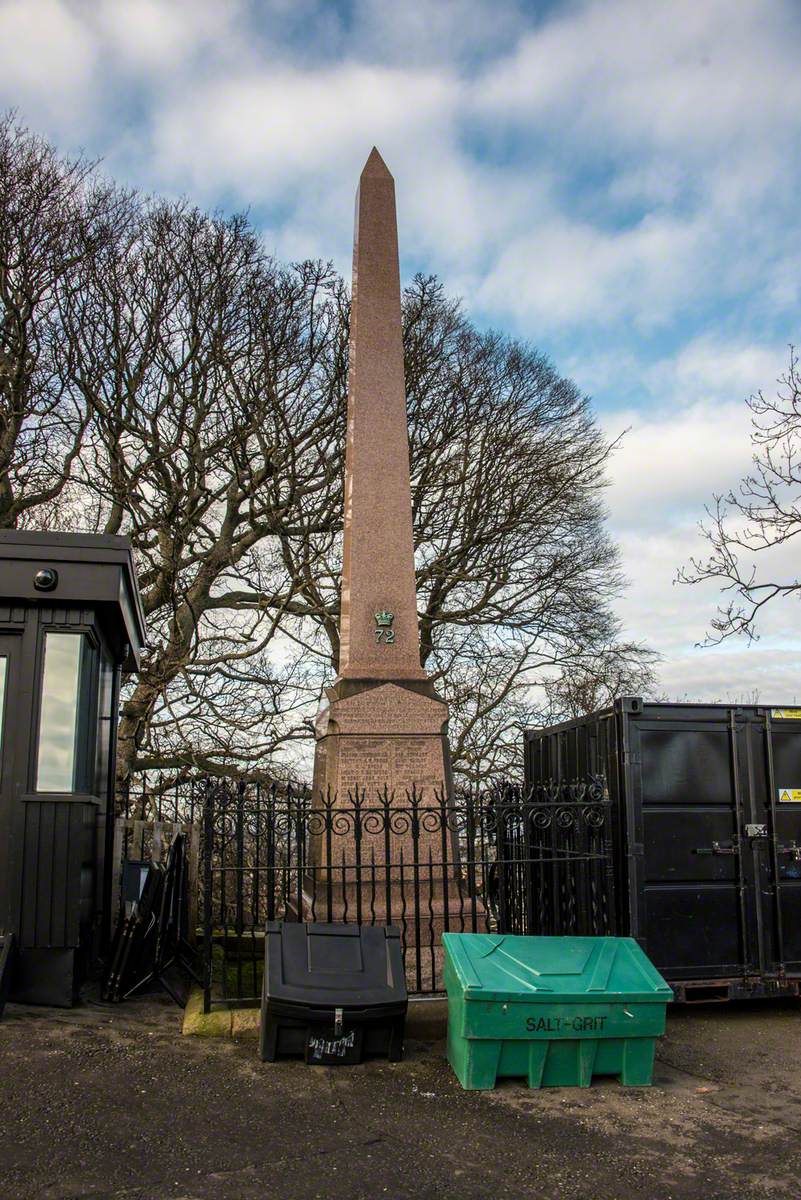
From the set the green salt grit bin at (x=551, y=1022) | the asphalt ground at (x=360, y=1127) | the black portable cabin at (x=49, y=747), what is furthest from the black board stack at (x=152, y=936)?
the green salt grit bin at (x=551, y=1022)

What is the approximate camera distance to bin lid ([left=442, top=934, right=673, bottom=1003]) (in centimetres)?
518

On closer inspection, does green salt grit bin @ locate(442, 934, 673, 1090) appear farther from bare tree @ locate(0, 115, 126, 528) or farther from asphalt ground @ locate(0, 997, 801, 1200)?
bare tree @ locate(0, 115, 126, 528)

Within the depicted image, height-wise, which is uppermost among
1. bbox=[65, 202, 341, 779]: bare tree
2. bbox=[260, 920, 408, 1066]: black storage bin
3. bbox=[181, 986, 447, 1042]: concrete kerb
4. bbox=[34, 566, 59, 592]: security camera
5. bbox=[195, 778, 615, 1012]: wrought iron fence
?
bbox=[65, 202, 341, 779]: bare tree

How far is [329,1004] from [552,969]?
4.16 feet

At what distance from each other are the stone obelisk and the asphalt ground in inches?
122

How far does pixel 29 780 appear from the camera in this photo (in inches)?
270

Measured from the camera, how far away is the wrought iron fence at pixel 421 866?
656 centimetres

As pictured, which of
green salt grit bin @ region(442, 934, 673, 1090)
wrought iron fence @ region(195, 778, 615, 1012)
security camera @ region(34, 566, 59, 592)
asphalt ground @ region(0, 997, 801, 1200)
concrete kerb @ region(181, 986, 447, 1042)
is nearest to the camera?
asphalt ground @ region(0, 997, 801, 1200)

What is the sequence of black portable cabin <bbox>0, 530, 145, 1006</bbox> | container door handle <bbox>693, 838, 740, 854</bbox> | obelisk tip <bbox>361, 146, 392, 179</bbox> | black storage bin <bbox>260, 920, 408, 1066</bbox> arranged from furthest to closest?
obelisk tip <bbox>361, 146, 392, 179</bbox>, container door handle <bbox>693, 838, 740, 854</bbox>, black portable cabin <bbox>0, 530, 145, 1006</bbox>, black storage bin <bbox>260, 920, 408, 1066</bbox>

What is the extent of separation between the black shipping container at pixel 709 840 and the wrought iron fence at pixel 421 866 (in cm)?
27

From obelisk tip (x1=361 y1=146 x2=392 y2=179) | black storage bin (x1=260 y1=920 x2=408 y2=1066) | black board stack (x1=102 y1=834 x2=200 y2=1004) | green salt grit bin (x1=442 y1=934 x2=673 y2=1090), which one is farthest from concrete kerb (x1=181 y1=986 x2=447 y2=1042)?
obelisk tip (x1=361 y1=146 x2=392 y2=179)

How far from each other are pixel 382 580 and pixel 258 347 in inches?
330

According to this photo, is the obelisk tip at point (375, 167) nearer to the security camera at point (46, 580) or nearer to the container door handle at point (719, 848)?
the security camera at point (46, 580)

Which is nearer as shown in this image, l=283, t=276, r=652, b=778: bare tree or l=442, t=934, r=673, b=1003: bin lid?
l=442, t=934, r=673, b=1003: bin lid
